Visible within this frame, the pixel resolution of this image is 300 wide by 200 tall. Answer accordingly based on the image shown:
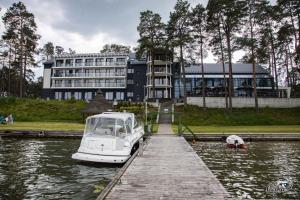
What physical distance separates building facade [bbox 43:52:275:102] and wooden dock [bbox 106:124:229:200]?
50.3 m

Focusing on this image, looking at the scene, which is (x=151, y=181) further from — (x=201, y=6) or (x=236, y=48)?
(x=201, y=6)

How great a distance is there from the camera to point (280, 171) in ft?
49.0

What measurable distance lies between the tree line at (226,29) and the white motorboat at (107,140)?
30027 mm

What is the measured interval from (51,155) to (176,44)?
1382 inches

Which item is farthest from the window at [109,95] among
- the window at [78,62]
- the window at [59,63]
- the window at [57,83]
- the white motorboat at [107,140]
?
the white motorboat at [107,140]

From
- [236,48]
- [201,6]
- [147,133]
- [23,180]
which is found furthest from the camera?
[201,6]

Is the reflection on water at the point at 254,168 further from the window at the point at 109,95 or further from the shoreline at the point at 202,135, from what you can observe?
the window at the point at 109,95

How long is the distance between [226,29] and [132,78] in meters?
32.5

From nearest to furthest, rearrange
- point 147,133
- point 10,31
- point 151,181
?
point 151,181, point 147,133, point 10,31

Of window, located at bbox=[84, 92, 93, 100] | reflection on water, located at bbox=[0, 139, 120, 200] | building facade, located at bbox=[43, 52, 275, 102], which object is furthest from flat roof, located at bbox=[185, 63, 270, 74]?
reflection on water, located at bbox=[0, 139, 120, 200]

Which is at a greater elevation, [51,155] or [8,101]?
[8,101]

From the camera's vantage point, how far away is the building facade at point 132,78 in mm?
69562

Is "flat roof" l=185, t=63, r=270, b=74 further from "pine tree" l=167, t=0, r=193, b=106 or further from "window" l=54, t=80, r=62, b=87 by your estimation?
"window" l=54, t=80, r=62, b=87

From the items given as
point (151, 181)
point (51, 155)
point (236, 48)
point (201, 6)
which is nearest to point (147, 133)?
point (51, 155)
